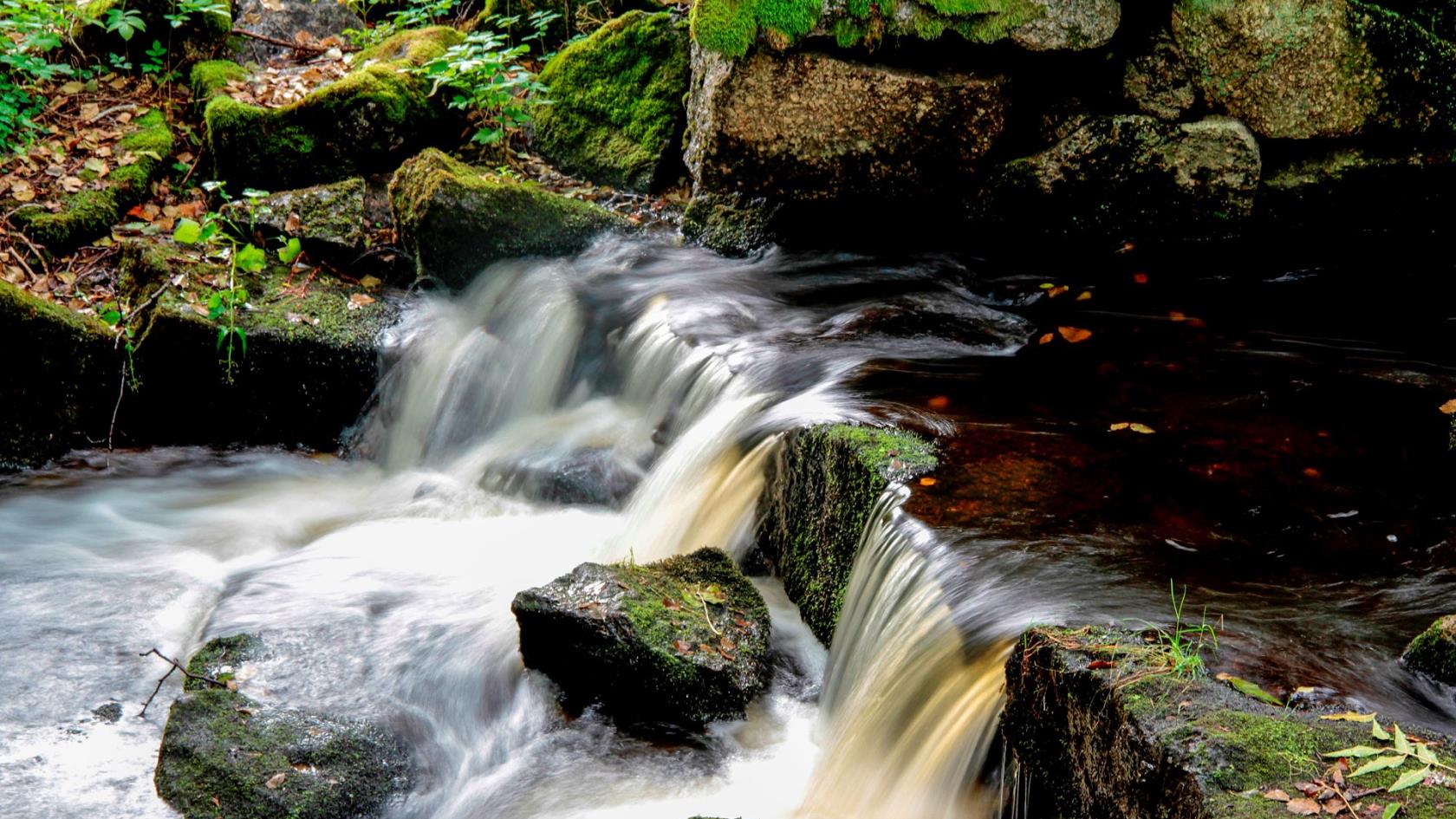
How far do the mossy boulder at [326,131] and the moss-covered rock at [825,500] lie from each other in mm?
5235

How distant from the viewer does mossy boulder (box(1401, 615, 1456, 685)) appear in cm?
304

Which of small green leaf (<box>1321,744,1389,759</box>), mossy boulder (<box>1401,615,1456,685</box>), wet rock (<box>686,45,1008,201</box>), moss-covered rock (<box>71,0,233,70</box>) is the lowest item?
mossy boulder (<box>1401,615,1456,685</box>)

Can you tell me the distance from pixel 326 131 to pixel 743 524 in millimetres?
5297

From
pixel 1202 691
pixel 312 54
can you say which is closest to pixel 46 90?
pixel 312 54

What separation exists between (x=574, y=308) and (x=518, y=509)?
1.62 meters

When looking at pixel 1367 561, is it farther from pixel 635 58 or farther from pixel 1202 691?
pixel 635 58

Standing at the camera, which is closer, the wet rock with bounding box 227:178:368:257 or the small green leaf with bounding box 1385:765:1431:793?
the small green leaf with bounding box 1385:765:1431:793

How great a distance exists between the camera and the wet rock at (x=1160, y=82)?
7.11 meters

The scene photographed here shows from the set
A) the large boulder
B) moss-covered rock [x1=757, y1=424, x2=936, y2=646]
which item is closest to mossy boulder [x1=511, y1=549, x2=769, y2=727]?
moss-covered rock [x1=757, y1=424, x2=936, y2=646]

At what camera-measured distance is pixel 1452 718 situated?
2939mm

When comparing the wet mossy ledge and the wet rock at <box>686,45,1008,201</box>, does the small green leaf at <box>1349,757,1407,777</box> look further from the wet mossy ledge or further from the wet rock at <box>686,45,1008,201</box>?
the wet rock at <box>686,45,1008,201</box>

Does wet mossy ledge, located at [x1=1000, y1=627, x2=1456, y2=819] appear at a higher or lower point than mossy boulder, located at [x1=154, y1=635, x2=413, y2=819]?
higher

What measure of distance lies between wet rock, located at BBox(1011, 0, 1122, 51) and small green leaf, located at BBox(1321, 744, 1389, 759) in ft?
17.7

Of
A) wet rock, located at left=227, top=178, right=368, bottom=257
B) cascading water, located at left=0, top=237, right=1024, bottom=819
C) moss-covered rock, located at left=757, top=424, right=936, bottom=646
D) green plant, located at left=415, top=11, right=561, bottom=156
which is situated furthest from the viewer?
green plant, located at left=415, top=11, right=561, bottom=156
